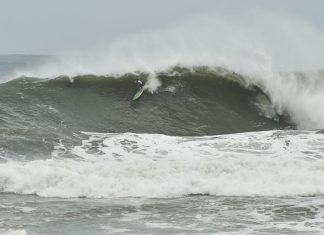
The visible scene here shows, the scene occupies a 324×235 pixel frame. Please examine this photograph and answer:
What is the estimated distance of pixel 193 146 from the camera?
12.8 metres

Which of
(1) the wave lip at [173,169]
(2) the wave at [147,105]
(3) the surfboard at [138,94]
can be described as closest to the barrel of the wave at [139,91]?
(3) the surfboard at [138,94]

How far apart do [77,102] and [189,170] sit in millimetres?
7358

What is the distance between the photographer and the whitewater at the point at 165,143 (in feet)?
27.7

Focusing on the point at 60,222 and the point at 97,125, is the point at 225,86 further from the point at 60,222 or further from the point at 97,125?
the point at 60,222

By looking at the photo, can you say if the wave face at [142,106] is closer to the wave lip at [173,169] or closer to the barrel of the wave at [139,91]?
the barrel of the wave at [139,91]

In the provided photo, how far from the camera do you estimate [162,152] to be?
40.5 ft

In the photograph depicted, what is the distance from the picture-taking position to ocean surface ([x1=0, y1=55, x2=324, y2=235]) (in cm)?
830

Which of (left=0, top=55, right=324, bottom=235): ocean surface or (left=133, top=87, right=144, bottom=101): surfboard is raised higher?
(left=133, top=87, right=144, bottom=101): surfboard

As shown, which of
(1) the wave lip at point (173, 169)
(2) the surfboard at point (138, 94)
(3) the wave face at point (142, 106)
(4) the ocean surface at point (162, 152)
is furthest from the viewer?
(2) the surfboard at point (138, 94)

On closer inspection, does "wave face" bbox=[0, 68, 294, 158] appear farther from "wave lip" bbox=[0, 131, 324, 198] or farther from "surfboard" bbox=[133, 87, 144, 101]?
"wave lip" bbox=[0, 131, 324, 198]

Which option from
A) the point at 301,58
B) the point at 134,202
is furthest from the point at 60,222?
the point at 301,58

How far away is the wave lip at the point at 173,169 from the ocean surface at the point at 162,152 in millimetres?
24

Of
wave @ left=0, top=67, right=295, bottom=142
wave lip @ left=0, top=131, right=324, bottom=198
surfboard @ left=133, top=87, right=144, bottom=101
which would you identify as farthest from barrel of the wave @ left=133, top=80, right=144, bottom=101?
wave lip @ left=0, top=131, right=324, bottom=198

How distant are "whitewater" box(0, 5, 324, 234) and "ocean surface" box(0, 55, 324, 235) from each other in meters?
0.03
